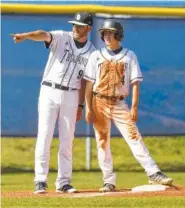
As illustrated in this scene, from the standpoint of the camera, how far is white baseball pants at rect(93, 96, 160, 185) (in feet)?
33.1

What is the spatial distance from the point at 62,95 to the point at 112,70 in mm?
552

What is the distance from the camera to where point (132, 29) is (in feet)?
44.9

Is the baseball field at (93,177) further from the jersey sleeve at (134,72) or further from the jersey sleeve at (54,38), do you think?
the jersey sleeve at (54,38)

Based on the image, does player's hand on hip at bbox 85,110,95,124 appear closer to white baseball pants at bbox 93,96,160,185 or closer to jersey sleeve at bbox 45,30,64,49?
white baseball pants at bbox 93,96,160,185

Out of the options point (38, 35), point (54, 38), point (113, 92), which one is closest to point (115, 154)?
point (113, 92)

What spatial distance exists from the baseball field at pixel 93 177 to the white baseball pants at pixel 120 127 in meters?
0.34

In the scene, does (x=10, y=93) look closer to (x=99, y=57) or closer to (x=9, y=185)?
(x=9, y=185)

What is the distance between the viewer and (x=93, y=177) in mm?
12516

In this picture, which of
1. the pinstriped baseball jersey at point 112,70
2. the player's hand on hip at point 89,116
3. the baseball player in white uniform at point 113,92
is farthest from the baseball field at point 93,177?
the pinstriped baseball jersey at point 112,70

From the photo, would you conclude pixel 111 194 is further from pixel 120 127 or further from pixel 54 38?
pixel 54 38

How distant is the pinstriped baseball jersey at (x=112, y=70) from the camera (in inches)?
393

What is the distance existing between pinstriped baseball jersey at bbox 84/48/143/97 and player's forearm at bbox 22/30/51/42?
502mm

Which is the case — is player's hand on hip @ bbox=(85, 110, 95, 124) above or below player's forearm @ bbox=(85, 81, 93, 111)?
below

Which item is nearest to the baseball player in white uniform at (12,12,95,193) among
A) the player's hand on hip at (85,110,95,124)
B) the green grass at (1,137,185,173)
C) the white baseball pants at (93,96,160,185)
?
the player's hand on hip at (85,110,95,124)
